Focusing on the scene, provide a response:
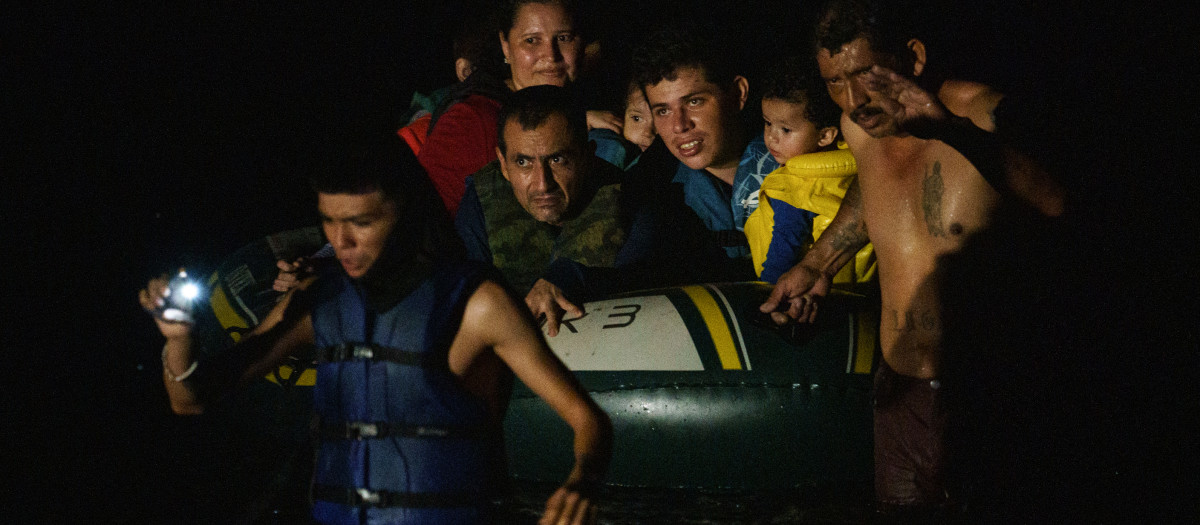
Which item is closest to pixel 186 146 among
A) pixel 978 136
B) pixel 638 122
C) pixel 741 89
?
pixel 638 122

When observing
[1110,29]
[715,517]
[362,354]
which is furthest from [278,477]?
[1110,29]

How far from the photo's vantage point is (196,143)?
6578mm

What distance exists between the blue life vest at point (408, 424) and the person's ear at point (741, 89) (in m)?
2.53

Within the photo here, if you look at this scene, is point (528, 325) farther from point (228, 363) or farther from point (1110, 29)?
point (1110, 29)

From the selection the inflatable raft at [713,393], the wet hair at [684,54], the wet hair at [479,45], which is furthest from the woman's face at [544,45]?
the inflatable raft at [713,393]

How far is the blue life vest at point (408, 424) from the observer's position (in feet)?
6.99

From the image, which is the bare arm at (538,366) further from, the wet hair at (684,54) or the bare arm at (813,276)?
the wet hair at (684,54)

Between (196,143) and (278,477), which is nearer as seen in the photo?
(278,477)

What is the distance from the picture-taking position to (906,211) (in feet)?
9.23

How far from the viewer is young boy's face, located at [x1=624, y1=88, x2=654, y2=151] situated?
15.5ft

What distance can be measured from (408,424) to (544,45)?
9.48 feet

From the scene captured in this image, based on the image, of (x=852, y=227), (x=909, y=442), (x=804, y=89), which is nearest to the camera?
(x=909, y=442)

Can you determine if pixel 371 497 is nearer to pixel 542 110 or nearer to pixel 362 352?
pixel 362 352

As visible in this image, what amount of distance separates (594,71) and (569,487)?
11.0 ft
